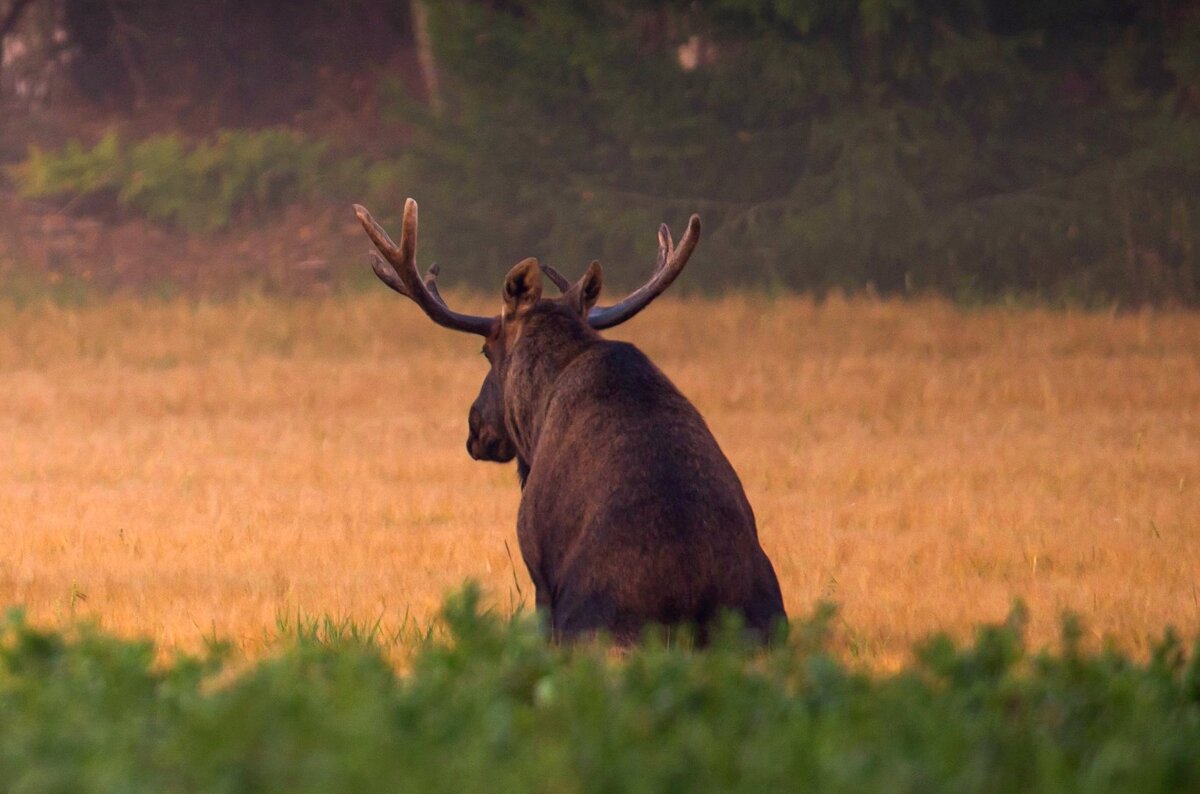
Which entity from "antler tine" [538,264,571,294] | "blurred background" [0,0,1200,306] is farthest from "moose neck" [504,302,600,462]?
"blurred background" [0,0,1200,306]

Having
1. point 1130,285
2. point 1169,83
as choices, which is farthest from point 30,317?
point 1169,83

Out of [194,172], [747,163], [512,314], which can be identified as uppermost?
[194,172]

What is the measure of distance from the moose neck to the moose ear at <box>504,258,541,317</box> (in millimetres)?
45

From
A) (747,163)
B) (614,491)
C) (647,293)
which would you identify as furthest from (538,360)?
(747,163)

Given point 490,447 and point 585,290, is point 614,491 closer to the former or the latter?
point 585,290

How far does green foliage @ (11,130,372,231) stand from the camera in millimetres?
26375

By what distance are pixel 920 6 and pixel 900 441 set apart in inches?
424

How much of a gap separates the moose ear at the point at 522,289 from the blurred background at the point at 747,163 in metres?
13.9

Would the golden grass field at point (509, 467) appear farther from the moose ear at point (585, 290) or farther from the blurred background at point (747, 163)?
the blurred background at point (747, 163)

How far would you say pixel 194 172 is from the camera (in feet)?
87.1

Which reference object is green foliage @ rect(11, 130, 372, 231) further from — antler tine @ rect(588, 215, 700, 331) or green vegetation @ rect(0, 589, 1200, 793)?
green vegetation @ rect(0, 589, 1200, 793)

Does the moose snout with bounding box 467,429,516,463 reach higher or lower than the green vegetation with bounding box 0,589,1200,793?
higher

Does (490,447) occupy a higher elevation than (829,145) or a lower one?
lower

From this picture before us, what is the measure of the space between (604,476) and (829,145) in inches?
680
